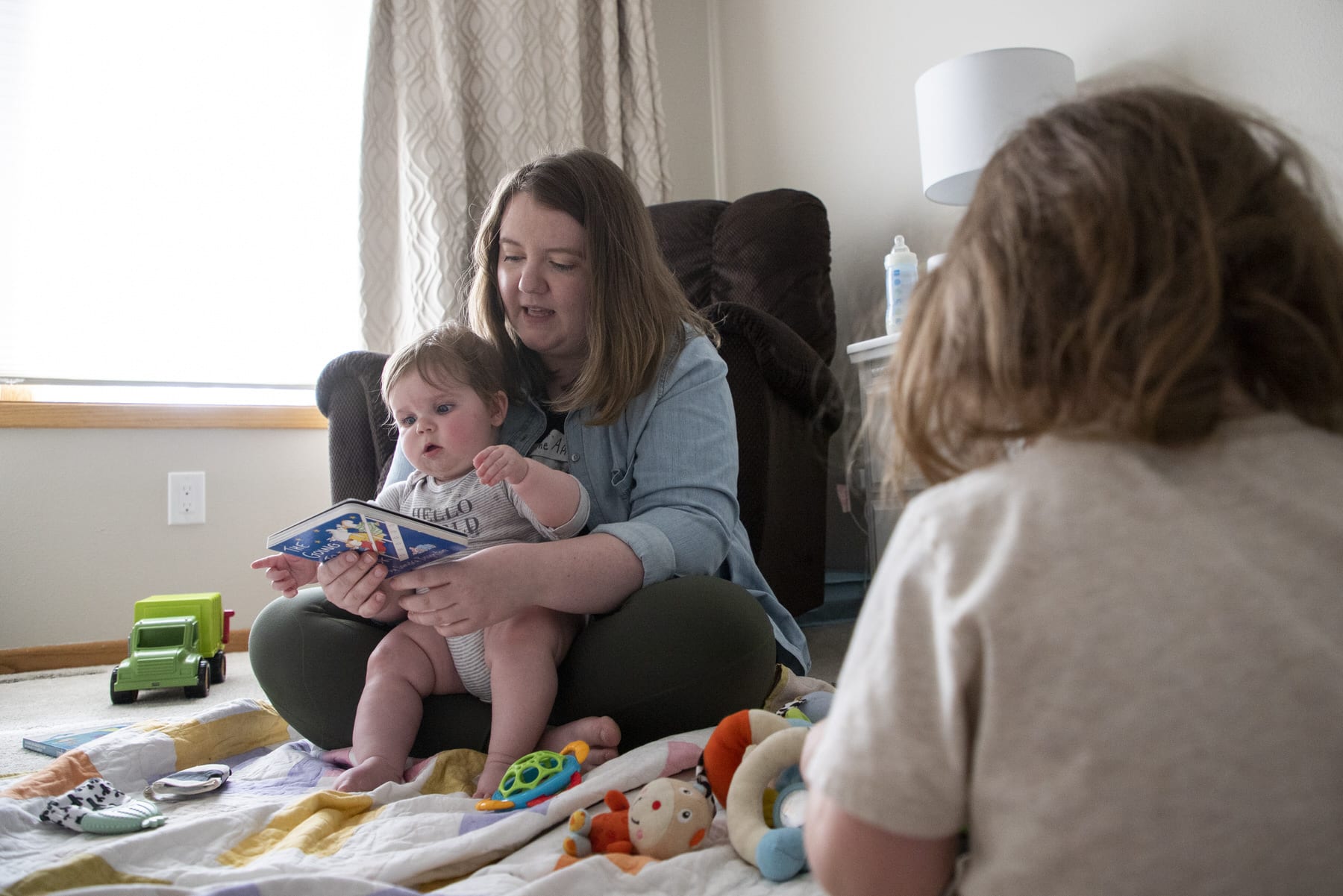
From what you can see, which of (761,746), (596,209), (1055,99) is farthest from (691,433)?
(1055,99)

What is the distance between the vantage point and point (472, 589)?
100 centimetres

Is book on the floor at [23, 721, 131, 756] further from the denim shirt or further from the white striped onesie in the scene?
the denim shirt

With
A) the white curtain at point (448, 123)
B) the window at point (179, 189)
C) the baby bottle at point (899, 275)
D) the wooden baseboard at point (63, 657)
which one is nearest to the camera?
the baby bottle at point (899, 275)

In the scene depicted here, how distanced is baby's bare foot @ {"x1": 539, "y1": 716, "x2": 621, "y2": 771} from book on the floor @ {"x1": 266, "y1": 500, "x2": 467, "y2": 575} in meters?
0.23

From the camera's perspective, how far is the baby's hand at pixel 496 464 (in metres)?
1.04

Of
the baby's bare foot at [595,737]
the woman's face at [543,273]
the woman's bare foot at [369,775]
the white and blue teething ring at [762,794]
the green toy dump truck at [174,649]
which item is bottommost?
the green toy dump truck at [174,649]

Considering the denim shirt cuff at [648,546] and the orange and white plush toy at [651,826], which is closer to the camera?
the orange and white plush toy at [651,826]

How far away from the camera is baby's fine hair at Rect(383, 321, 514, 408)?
1224mm

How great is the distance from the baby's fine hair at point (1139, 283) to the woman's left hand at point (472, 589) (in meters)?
0.63

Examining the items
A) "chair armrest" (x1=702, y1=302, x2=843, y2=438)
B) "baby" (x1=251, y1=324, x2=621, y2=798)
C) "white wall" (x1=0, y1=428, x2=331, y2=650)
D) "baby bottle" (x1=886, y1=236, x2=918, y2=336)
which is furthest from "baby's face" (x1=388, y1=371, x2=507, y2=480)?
"white wall" (x1=0, y1=428, x2=331, y2=650)

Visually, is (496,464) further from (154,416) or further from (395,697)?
(154,416)

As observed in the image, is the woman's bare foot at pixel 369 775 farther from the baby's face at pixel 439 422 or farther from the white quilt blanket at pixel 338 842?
the baby's face at pixel 439 422

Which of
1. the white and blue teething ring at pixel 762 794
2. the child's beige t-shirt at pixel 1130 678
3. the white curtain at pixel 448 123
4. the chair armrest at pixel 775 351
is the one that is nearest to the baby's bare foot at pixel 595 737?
the white and blue teething ring at pixel 762 794

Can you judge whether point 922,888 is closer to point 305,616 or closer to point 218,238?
point 305,616
